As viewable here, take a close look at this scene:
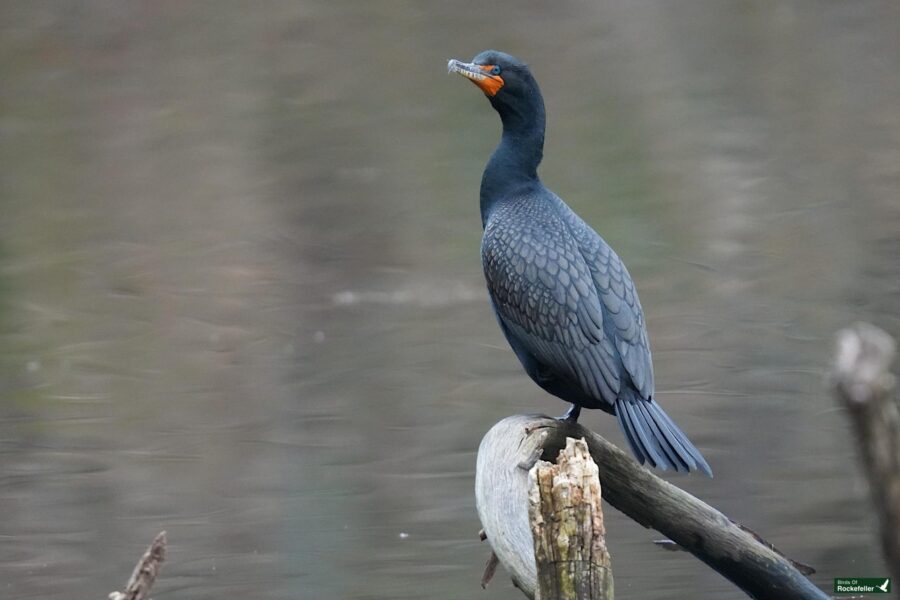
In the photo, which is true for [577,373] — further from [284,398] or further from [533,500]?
[284,398]

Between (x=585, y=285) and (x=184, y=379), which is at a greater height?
(x=585, y=285)

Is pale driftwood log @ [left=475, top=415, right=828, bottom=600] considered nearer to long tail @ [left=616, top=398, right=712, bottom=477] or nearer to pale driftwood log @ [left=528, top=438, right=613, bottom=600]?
long tail @ [left=616, top=398, right=712, bottom=477]

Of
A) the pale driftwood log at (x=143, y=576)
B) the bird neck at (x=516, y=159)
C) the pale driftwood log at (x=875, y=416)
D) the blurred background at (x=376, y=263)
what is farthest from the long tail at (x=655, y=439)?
the blurred background at (x=376, y=263)

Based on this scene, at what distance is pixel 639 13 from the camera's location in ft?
14.0

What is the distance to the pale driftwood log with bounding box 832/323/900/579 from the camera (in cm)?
105

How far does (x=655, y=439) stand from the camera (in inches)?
94.1

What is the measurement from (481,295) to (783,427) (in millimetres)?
1116

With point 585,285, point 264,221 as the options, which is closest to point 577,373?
point 585,285

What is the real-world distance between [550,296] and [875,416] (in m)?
1.57

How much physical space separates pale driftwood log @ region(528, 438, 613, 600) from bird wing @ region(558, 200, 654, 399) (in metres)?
0.87

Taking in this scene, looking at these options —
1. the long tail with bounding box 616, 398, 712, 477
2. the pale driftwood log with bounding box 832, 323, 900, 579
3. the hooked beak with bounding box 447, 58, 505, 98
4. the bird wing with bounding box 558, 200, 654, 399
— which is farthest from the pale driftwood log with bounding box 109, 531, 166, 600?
the hooked beak with bounding box 447, 58, 505, 98

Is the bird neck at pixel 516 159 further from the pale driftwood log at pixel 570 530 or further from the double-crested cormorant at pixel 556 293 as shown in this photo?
the pale driftwood log at pixel 570 530

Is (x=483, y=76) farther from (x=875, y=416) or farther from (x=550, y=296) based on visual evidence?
(x=875, y=416)

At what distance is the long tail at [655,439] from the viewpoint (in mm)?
2340
